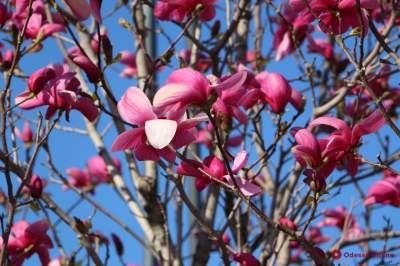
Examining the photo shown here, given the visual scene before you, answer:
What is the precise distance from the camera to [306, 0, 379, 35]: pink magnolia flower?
1.46 m

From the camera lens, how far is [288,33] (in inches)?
91.1

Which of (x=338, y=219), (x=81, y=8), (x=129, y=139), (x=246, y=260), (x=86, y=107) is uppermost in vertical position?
(x=338, y=219)

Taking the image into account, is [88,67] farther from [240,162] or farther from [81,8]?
[240,162]

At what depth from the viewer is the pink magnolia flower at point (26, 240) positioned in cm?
171

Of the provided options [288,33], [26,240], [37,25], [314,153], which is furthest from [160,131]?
[288,33]

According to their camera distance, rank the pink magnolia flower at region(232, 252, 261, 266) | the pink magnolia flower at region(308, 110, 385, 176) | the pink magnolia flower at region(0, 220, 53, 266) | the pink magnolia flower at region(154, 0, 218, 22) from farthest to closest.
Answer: the pink magnolia flower at region(154, 0, 218, 22) → the pink magnolia flower at region(0, 220, 53, 266) → the pink magnolia flower at region(232, 252, 261, 266) → the pink magnolia flower at region(308, 110, 385, 176)

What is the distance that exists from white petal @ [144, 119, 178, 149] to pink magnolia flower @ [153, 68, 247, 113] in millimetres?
26

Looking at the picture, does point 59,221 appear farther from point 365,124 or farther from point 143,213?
A: point 365,124

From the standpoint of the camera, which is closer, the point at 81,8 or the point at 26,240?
the point at 81,8

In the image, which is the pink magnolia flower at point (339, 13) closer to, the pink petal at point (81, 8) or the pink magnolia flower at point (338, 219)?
the pink petal at point (81, 8)

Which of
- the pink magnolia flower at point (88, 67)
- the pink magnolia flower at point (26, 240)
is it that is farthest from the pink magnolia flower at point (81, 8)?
the pink magnolia flower at point (26, 240)

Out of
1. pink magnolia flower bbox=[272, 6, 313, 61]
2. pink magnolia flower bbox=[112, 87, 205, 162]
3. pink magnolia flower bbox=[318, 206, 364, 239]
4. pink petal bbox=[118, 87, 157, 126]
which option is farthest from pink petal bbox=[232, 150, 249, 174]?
pink magnolia flower bbox=[318, 206, 364, 239]

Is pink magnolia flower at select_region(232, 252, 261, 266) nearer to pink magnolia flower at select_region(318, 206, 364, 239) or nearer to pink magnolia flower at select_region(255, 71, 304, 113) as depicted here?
pink magnolia flower at select_region(255, 71, 304, 113)

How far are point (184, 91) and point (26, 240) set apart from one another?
0.74 metres
